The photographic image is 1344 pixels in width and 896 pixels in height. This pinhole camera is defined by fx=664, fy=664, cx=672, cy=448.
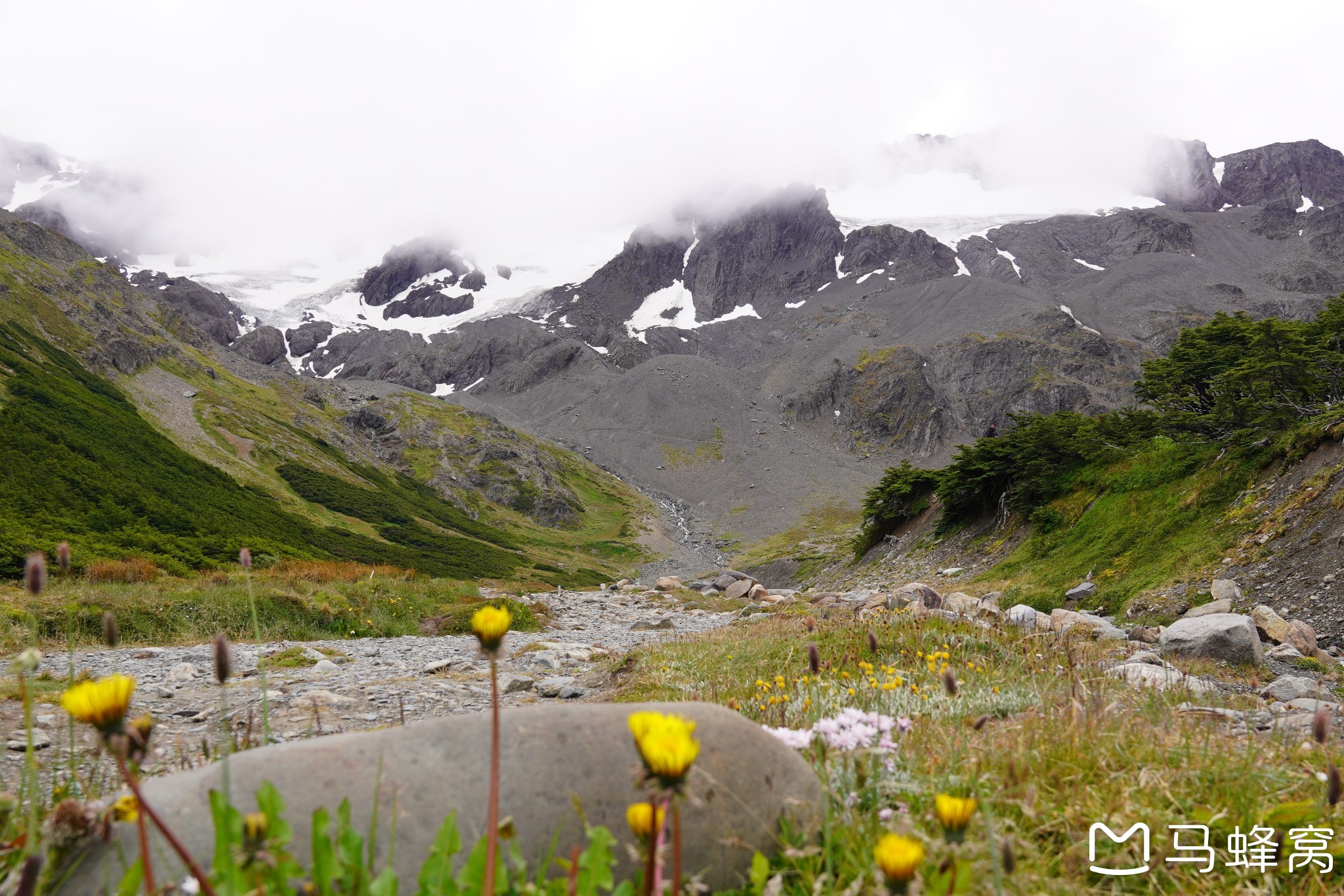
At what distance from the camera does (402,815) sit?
2266mm

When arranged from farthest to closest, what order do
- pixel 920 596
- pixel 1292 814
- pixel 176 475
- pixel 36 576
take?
1. pixel 176 475
2. pixel 920 596
3. pixel 1292 814
4. pixel 36 576

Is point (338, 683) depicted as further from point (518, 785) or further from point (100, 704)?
point (100, 704)

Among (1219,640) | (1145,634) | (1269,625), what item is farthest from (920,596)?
(1219,640)

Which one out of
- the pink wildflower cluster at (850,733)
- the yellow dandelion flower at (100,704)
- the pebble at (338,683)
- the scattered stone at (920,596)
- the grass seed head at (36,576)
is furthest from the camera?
the scattered stone at (920,596)

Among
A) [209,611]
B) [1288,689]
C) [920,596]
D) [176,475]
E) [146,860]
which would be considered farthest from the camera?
[176,475]

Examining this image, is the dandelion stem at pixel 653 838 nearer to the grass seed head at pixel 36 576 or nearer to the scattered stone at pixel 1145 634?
the grass seed head at pixel 36 576

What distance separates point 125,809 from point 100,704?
83cm

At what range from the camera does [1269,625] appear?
33.8 feet

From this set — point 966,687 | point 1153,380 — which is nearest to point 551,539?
point 1153,380

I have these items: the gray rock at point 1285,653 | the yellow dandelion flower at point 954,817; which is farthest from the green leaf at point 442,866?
the gray rock at point 1285,653

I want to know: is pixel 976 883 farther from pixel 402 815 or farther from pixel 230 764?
pixel 230 764

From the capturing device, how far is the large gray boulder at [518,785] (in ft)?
7.27

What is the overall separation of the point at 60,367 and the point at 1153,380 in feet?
262

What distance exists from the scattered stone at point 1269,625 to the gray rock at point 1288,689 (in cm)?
304
